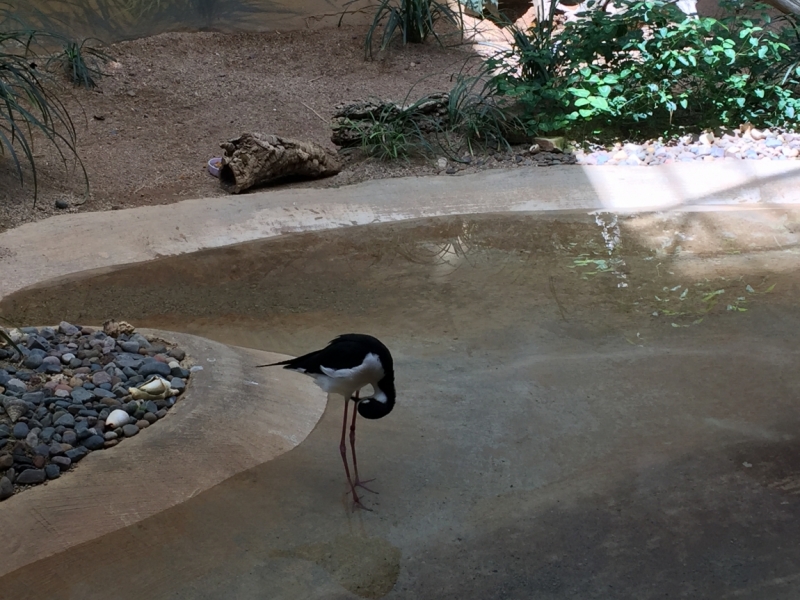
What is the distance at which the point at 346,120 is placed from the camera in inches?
265

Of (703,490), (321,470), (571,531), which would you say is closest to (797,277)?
(703,490)

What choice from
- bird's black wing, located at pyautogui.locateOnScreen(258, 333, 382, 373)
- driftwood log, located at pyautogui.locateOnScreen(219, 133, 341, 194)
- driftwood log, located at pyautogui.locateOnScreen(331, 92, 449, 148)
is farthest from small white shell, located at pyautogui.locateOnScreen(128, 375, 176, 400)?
driftwood log, located at pyautogui.locateOnScreen(331, 92, 449, 148)

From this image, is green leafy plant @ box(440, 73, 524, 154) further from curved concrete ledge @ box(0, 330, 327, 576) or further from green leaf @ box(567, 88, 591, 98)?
curved concrete ledge @ box(0, 330, 327, 576)

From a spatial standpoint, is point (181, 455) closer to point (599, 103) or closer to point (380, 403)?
point (380, 403)

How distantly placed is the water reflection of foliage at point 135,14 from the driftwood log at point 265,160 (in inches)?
134

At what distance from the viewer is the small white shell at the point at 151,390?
313cm

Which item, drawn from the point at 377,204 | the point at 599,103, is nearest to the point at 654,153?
the point at 599,103

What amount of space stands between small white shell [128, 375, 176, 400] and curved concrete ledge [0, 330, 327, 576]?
0.08 m

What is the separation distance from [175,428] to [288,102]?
5.27m

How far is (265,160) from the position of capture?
5895 mm

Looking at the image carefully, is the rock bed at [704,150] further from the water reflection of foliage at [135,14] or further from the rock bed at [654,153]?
the water reflection of foliage at [135,14]

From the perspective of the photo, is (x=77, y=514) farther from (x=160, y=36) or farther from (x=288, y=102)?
(x=160, y=36)

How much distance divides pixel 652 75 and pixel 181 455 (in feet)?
18.5

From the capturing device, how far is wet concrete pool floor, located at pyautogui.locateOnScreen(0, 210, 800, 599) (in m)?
2.43
